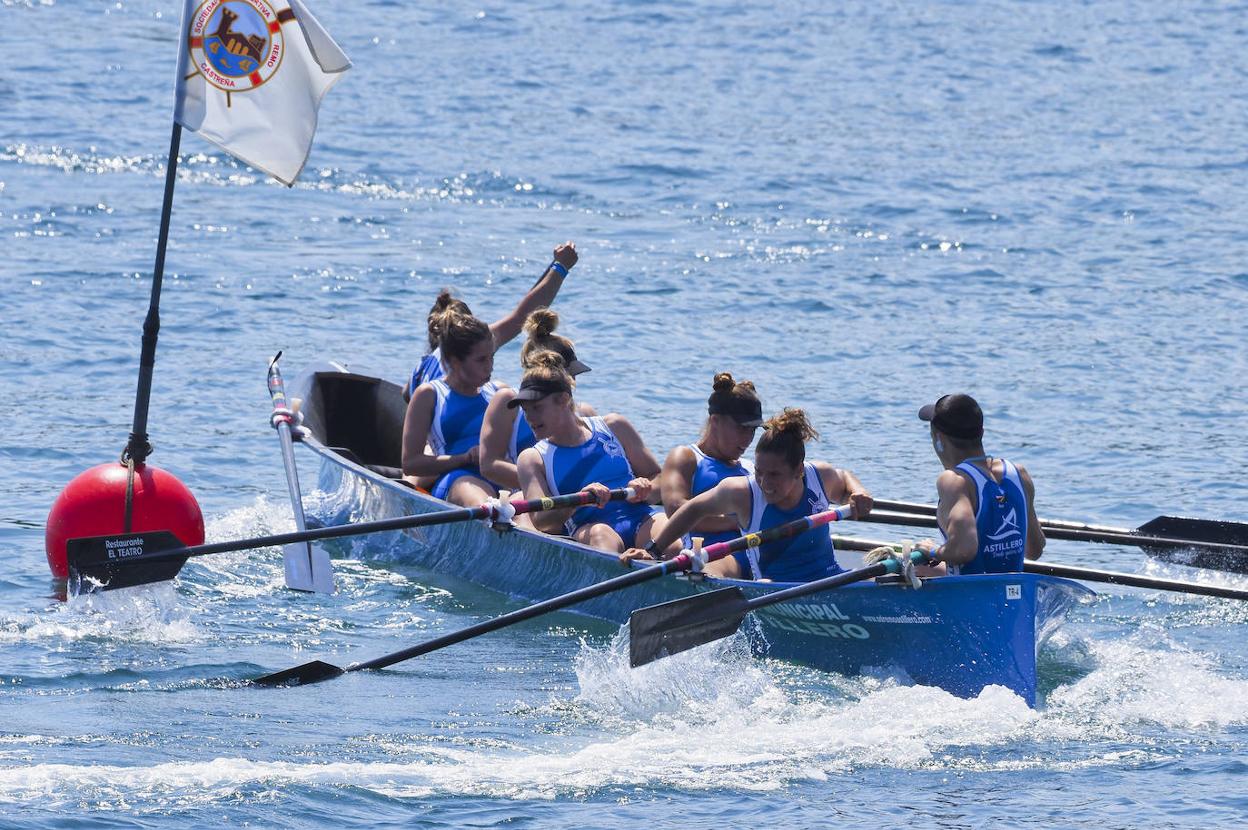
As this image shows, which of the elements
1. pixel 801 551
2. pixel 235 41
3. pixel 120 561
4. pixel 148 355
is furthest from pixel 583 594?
pixel 235 41

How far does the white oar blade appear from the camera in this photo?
34.8ft

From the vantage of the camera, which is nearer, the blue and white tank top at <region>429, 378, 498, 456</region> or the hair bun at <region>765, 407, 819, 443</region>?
the hair bun at <region>765, 407, 819, 443</region>

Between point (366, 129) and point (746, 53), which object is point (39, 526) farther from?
point (746, 53)

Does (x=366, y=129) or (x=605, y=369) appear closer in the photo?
(x=605, y=369)

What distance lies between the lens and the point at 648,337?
60.3 feet

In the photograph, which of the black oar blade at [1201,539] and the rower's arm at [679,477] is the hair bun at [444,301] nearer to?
the rower's arm at [679,477]

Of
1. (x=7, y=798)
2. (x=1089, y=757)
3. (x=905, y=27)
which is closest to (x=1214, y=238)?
(x=905, y=27)

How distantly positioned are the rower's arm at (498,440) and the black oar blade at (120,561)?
6.48 ft

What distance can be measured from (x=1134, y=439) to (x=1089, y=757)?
7534mm

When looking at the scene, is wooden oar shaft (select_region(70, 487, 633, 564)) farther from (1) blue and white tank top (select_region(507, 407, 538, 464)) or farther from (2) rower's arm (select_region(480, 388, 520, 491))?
(1) blue and white tank top (select_region(507, 407, 538, 464))

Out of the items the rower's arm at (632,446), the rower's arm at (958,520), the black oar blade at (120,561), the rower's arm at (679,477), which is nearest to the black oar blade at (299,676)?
the black oar blade at (120,561)

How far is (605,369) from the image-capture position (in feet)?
56.9

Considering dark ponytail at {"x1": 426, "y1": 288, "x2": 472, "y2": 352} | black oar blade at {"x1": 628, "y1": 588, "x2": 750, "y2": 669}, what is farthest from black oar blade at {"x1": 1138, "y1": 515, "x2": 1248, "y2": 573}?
dark ponytail at {"x1": 426, "y1": 288, "x2": 472, "y2": 352}

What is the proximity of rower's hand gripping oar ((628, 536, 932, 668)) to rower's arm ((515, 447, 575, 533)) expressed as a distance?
1.83 metres
